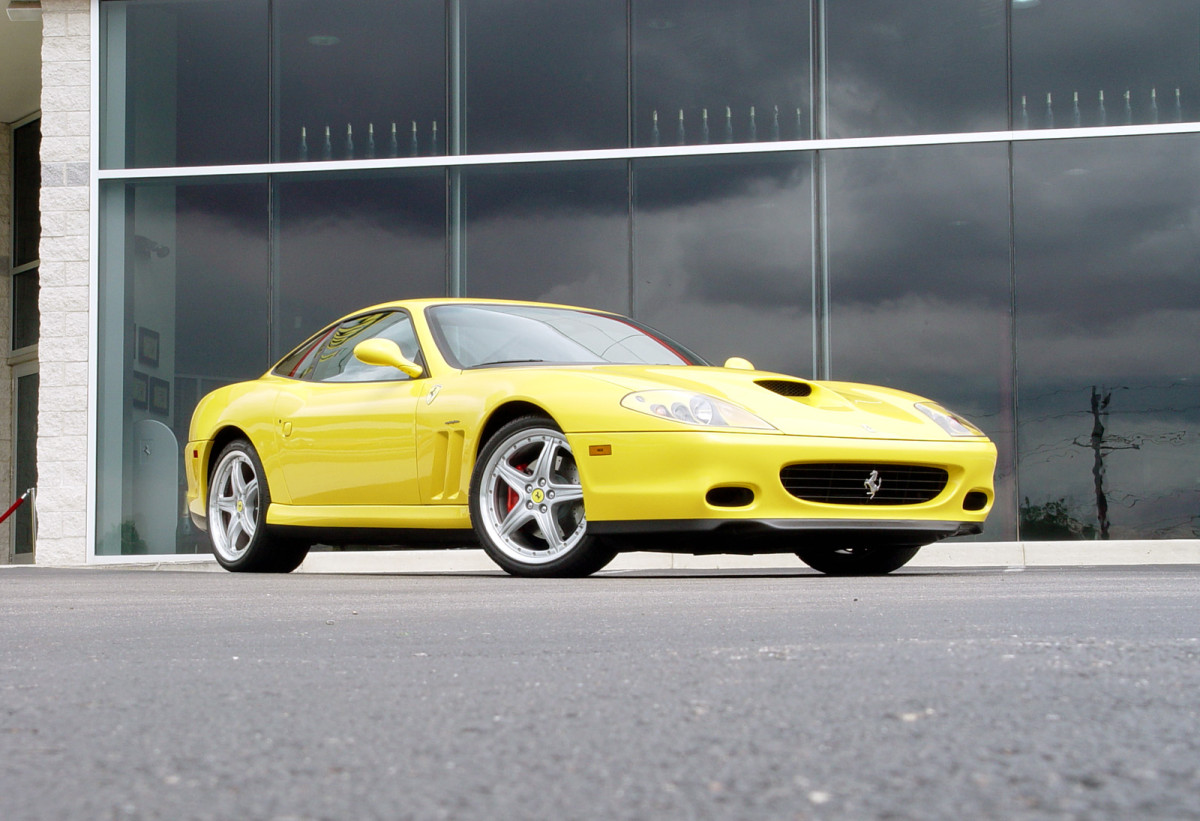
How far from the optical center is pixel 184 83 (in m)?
13.3

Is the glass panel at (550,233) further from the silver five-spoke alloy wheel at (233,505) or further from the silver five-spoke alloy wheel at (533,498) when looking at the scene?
the silver five-spoke alloy wheel at (533,498)

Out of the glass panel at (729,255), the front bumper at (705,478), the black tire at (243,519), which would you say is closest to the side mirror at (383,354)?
the front bumper at (705,478)

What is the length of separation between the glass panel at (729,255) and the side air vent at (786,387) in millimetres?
6058

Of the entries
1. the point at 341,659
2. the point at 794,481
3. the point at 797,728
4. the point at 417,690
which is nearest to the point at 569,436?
the point at 794,481

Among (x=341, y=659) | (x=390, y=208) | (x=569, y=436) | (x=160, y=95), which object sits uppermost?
(x=160, y=95)

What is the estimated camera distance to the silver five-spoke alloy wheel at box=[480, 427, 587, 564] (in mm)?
5969

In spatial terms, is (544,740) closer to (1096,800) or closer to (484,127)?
(1096,800)

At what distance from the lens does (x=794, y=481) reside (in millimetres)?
5762

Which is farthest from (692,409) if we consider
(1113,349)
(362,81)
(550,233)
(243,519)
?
(362,81)

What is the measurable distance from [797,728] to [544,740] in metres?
0.33

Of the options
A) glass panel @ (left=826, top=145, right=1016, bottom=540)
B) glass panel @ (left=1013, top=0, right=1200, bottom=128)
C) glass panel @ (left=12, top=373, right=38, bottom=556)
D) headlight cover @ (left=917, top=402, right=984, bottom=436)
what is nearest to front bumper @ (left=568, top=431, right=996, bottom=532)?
headlight cover @ (left=917, top=402, right=984, bottom=436)

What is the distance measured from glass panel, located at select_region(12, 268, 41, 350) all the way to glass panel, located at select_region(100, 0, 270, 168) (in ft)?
28.2

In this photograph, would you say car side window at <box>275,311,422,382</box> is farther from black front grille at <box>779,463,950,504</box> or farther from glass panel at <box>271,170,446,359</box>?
glass panel at <box>271,170,446,359</box>

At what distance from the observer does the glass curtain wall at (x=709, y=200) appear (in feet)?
39.1
